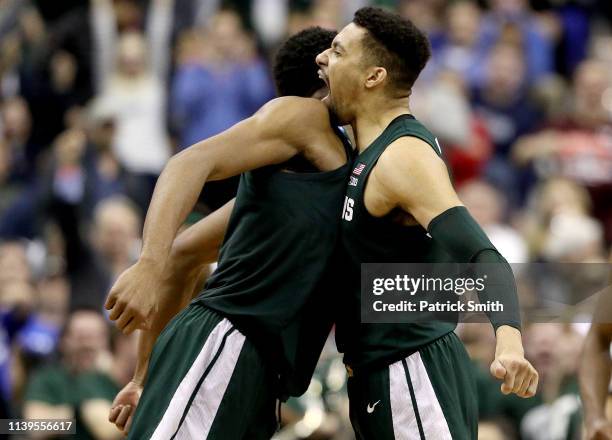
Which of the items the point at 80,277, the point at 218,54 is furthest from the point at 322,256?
the point at 218,54

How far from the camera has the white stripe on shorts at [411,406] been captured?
4.59 metres

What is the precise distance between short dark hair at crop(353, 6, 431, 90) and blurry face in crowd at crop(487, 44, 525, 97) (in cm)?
658

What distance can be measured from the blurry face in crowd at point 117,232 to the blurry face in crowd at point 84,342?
168cm

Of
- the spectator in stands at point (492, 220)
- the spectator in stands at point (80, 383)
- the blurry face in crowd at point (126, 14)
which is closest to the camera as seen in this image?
the spectator in stands at point (80, 383)

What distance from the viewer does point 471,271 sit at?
437cm

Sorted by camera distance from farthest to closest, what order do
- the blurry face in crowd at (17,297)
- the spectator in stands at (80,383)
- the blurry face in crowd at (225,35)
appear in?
the blurry face in crowd at (225,35) < the blurry face in crowd at (17,297) < the spectator in stands at (80,383)

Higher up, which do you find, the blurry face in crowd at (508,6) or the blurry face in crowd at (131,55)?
the blurry face in crowd at (131,55)

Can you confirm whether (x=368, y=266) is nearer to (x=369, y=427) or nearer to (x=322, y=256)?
(x=322, y=256)

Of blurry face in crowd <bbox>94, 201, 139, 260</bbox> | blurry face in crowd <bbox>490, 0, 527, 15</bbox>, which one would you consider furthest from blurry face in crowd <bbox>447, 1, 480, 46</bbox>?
blurry face in crowd <bbox>94, 201, 139, 260</bbox>

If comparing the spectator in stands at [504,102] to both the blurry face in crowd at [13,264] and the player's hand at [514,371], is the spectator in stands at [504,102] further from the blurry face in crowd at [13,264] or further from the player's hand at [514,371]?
the player's hand at [514,371]

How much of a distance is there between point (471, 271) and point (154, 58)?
7418 mm

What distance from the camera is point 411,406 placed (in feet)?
15.2

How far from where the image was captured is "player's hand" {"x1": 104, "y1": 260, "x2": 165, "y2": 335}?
4230mm

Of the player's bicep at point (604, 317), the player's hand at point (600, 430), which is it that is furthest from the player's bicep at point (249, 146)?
the player's hand at point (600, 430)
